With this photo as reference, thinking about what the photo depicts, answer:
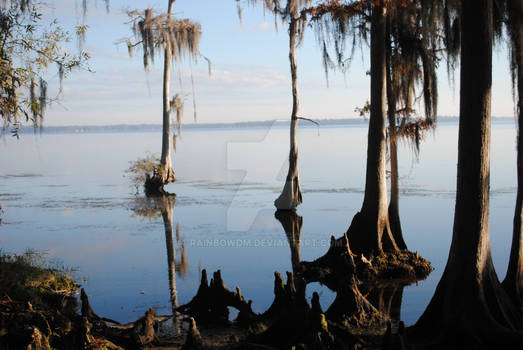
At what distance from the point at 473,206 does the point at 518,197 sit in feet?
7.32

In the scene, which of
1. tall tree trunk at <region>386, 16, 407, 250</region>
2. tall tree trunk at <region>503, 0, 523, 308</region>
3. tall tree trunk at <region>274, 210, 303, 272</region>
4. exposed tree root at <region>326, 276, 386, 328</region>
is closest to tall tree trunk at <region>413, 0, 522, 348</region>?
exposed tree root at <region>326, 276, 386, 328</region>

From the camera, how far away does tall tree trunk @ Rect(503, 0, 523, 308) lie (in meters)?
8.69

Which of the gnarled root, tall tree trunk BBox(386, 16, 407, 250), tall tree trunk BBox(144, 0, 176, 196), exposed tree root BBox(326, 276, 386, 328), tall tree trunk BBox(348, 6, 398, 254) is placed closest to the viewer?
the gnarled root

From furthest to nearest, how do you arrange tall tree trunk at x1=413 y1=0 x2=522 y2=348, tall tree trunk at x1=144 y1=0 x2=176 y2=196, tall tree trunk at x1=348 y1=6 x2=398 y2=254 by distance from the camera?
tall tree trunk at x1=144 y1=0 x2=176 y2=196
tall tree trunk at x1=348 y1=6 x2=398 y2=254
tall tree trunk at x1=413 y1=0 x2=522 y2=348

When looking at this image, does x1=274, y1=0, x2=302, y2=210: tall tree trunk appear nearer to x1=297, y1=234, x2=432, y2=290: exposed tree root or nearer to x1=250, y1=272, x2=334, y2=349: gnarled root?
x1=297, y1=234, x2=432, y2=290: exposed tree root

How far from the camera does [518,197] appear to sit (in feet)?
29.6

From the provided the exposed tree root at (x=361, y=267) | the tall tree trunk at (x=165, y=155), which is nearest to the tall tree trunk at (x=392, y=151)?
the exposed tree root at (x=361, y=267)

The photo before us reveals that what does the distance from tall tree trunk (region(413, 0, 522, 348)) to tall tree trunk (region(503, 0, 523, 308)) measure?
1581 millimetres

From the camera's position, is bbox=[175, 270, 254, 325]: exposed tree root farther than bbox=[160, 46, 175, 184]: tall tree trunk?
No

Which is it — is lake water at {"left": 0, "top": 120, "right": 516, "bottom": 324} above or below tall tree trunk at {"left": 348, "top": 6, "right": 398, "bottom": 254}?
below

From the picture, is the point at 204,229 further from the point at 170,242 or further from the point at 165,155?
the point at 165,155

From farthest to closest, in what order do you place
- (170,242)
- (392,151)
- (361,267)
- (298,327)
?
1. (170,242)
2. (392,151)
3. (361,267)
4. (298,327)

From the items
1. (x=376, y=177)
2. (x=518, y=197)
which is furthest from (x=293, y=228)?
(x=518, y=197)

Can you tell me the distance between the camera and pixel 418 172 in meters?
40.0
